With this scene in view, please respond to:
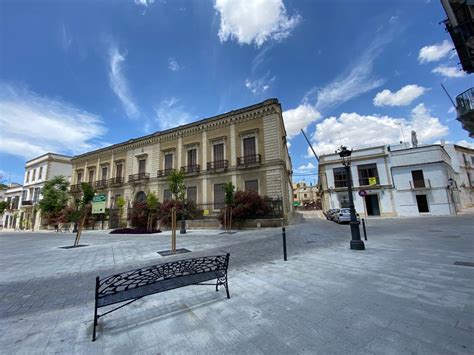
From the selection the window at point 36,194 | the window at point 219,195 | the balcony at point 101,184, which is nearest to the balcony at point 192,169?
the window at point 219,195

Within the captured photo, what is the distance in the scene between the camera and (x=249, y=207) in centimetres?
1505

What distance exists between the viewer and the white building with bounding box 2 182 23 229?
35.6 metres

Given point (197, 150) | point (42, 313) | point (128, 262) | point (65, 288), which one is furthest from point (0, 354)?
point (197, 150)

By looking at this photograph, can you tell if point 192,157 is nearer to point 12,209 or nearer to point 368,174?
point 368,174

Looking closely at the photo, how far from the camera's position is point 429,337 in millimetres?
2035

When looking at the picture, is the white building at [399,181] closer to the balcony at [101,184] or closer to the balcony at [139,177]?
the balcony at [139,177]

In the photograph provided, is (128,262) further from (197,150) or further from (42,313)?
(197,150)

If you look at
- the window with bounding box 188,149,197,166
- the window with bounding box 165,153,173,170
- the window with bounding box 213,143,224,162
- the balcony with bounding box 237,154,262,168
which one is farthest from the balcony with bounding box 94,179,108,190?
the balcony with bounding box 237,154,262,168

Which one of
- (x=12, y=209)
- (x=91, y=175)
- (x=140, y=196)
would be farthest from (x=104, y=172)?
(x=12, y=209)

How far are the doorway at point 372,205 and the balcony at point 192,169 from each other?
65.8 ft

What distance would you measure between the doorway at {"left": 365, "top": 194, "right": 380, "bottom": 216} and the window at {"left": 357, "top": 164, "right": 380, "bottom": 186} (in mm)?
1753

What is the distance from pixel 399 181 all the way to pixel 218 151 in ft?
67.4

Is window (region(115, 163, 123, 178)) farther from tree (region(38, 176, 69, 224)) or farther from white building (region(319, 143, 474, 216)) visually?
white building (region(319, 143, 474, 216))

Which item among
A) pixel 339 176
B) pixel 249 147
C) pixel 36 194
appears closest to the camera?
pixel 249 147
